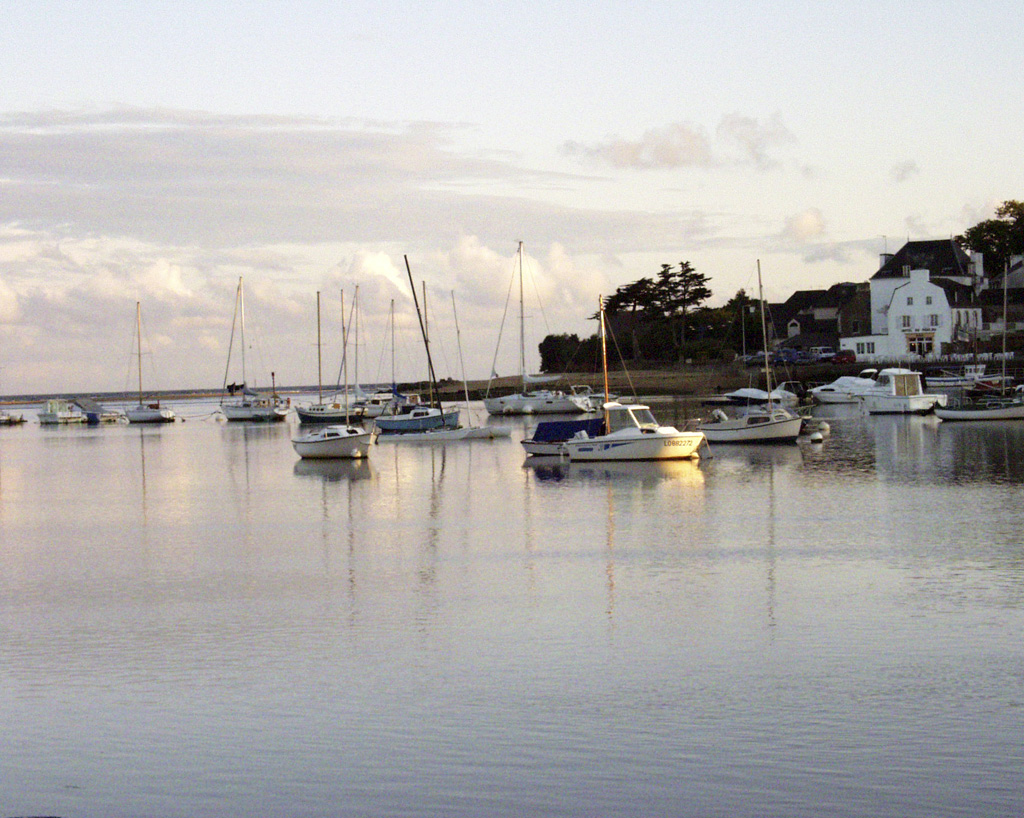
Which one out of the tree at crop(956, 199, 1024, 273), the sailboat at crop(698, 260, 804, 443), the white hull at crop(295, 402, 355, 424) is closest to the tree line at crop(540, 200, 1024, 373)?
the tree at crop(956, 199, 1024, 273)

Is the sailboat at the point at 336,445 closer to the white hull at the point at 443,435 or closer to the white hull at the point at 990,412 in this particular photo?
the white hull at the point at 443,435

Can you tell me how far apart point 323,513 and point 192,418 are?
88.5 m

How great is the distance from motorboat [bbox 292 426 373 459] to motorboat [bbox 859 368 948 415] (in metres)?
41.9

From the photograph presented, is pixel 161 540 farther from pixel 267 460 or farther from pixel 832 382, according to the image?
pixel 832 382

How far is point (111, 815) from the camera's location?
34.6 feet

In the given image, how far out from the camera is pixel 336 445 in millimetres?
53469

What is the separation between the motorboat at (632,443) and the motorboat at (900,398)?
124 feet

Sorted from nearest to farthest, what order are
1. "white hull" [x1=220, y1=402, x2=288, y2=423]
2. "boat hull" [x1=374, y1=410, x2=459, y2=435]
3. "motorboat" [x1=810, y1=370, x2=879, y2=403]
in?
"boat hull" [x1=374, y1=410, x2=459, y2=435]
"motorboat" [x1=810, y1=370, x2=879, y2=403]
"white hull" [x1=220, y1=402, x2=288, y2=423]

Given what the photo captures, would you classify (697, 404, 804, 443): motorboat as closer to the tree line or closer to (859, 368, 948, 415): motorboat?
(859, 368, 948, 415): motorboat

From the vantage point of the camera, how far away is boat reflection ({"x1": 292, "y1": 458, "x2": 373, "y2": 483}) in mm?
46312

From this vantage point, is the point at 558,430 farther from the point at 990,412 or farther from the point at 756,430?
the point at 990,412

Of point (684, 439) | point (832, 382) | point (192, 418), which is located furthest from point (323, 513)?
point (192, 418)

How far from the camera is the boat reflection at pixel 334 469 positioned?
1823 inches

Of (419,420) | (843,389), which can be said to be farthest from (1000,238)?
(419,420)
